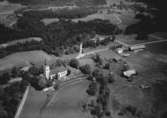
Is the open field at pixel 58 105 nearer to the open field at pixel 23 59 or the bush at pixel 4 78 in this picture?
the bush at pixel 4 78

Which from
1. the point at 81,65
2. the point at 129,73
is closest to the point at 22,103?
the point at 81,65

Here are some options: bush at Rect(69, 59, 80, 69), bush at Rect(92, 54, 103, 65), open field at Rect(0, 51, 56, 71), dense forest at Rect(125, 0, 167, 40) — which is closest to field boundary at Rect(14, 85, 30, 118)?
open field at Rect(0, 51, 56, 71)

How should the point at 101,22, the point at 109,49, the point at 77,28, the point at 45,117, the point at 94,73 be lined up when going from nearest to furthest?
the point at 45,117
the point at 94,73
the point at 109,49
the point at 77,28
the point at 101,22

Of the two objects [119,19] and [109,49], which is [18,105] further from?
[119,19]

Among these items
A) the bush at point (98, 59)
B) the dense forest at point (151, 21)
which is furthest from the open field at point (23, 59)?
the dense forest at point (151, 21)

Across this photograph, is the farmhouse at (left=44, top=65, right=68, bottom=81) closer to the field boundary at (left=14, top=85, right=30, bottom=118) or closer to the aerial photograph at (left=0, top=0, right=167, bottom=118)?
the aerial photograph at (left=0, top=0, right=167, bottom=118)

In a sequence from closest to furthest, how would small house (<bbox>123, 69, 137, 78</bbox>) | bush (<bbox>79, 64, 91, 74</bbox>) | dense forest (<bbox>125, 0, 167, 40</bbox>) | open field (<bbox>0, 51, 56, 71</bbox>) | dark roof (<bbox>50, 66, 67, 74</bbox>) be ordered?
dark roof (<bbox>50, 66, 67, 74</bbox>), small house (<bbox>123, 69, 137, 78</bbox>), bush (<bbox>79, 64, 91, 74</bbox>), open field (<bbox>0, 51, 56, 71</bbox>), dense forest (<bbox>125, 0, 167, 40</bbox>)

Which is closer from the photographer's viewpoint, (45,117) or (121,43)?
(45,117)

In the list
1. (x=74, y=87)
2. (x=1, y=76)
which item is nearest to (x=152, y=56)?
(x=74, y=87)
